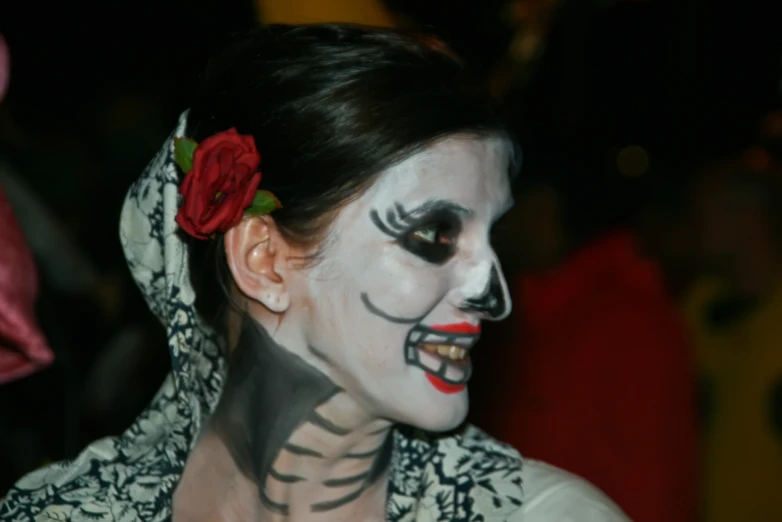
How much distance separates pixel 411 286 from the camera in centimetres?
118

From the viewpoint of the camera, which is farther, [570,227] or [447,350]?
[570,227]

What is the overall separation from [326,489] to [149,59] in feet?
5.14

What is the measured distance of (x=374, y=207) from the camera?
3.88 feet

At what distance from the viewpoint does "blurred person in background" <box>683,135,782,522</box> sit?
2.11 meters

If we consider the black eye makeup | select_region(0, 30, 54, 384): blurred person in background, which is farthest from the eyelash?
select_region(0, 30, 54, 384): blurred person in background

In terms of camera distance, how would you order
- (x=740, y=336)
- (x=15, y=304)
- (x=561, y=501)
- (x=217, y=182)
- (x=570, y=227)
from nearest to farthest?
(x=217, y=182) → (x=561, y=501) → (x=15, y=304) → (x=740, y=336) → (x=570, y=227)

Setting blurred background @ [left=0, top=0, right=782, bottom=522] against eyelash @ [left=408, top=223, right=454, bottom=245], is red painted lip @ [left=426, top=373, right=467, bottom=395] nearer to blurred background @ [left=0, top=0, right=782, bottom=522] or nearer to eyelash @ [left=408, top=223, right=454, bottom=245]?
eyelash @ [left=408, top=223, right=454, bottom=245]

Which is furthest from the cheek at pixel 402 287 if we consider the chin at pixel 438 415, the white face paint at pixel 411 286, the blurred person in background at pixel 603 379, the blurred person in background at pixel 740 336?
the blurred person in background at pixel 740 336

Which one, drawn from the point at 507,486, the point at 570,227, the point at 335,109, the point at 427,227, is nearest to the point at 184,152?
the point at 335,109

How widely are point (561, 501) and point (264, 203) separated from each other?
54 centimetres

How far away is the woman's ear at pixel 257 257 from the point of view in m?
1.23

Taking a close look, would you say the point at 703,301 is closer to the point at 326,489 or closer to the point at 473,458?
the point at 473,458

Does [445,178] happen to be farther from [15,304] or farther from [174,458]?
[15,304]

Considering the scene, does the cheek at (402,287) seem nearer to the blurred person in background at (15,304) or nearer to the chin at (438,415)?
the chin at (438,415)
